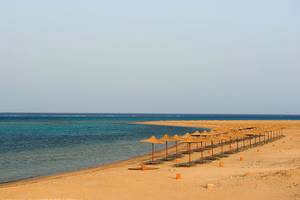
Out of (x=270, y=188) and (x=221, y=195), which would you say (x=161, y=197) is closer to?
(x=221, y=195)

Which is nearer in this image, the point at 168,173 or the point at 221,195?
the point at 221,195

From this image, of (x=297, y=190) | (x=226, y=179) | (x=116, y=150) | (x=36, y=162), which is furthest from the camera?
(x=116, y=150)

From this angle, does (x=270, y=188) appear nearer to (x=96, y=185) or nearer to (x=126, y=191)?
(x=126, y=191)

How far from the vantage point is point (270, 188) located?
15.5m

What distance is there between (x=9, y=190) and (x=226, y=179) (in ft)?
27.7

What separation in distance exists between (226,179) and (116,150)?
73.8 feet

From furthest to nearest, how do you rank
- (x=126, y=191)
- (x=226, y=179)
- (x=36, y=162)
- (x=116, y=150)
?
(x=116, y=150), (x=36, y=162), (x=226, y=179), (x=126, y=191)

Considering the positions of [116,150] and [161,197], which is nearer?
[161,197]

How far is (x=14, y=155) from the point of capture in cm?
3481

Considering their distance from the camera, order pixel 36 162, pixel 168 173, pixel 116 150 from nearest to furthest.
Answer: pixel 168 173, pixel 36 162, pixel 116 150

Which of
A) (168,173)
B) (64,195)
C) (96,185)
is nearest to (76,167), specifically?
(168,173)

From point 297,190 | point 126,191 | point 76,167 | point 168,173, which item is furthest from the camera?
point 76,167

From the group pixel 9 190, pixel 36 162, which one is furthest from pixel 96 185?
pixel 36 162

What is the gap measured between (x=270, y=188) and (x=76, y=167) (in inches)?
601
